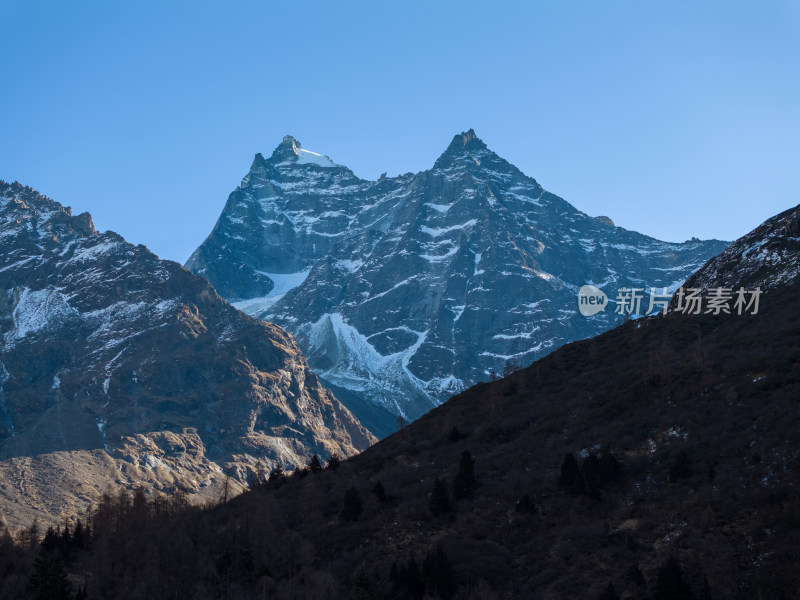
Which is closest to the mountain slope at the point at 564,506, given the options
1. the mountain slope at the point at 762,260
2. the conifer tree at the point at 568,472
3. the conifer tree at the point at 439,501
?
the conifer tree at the point at 568,472

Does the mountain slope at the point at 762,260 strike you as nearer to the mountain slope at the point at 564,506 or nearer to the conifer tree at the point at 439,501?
the mountain slope at the point at 564,506

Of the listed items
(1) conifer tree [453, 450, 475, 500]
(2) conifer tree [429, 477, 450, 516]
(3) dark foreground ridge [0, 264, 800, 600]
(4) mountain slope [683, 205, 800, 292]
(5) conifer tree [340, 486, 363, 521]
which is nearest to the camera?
(3) dark foreground ridge [0, 264, 800, 600]

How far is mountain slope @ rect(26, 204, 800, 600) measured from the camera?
50438 mm

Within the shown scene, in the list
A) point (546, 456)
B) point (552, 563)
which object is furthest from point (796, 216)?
point (552, 563)

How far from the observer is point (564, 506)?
6406cm

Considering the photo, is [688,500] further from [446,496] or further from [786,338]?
[786,338]

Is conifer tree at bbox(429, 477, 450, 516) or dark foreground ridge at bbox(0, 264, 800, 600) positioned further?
conifer tree at bbox(429, 477, 450, 516)

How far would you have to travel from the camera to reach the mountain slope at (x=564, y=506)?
50.4 m

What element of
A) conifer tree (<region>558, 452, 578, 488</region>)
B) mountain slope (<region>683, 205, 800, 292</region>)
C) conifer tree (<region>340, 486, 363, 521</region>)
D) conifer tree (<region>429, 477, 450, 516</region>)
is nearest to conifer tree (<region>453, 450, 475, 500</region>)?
conifer tree (<region>429, 477, 450, 516</region>)

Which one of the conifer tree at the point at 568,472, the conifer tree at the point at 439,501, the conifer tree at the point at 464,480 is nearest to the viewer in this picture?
the conifer tree at the point at 568,472

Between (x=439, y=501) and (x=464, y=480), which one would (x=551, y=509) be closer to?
(x=439, y=501)

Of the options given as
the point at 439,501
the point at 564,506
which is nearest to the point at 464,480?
the point at 439,501

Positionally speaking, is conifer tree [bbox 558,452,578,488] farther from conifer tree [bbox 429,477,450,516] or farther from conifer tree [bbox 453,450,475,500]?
conifer tree [bbox 429,477,450,516]

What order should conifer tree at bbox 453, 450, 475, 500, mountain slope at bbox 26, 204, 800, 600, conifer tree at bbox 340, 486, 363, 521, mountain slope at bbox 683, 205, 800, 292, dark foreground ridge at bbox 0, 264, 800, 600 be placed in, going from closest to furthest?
mountain slope at bbox 26, 204, 800, 600 → dark foreground ridge at bbox 0, 264, 800, 600 → conifer tree at bbox 453, 450, 475, 500 → conifer tree at bbox 340, 486, 363, 521 → mountain slope at bbox 683, 205, 800, 292
